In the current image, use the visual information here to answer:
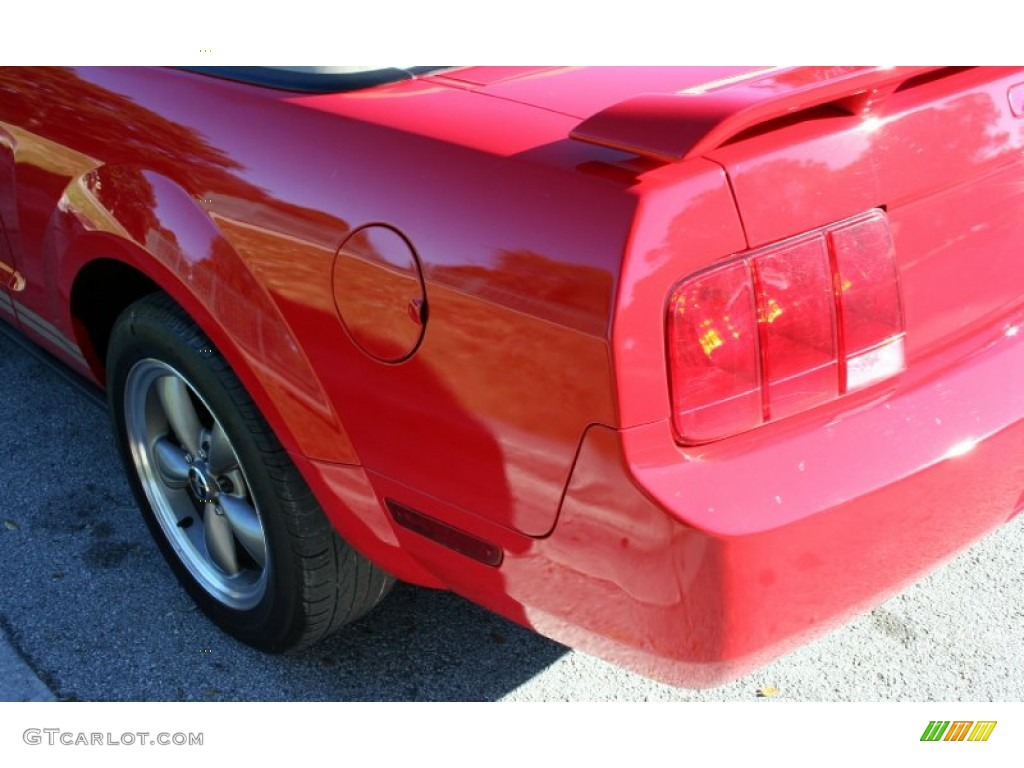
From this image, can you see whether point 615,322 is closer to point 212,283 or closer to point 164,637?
point 212,283

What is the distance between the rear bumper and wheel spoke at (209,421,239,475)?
2.89ft

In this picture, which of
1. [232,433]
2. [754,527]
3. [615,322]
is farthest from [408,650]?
[615,322]

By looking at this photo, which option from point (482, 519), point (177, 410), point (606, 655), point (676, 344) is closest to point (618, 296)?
point (676, 344)

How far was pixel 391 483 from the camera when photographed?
2119 millimetres

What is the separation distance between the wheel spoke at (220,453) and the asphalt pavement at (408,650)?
45cm

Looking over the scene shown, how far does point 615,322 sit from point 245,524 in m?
1.29

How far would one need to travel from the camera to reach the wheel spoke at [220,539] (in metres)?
2.76

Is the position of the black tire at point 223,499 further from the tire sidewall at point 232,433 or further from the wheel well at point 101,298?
the wheel well at point 101,298

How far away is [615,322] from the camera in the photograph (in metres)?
Result: 1.67

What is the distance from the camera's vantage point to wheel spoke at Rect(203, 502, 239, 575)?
276 centimetres

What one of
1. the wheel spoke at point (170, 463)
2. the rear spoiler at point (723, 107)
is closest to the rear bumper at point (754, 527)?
the rear spoiler at point (723, 107)
